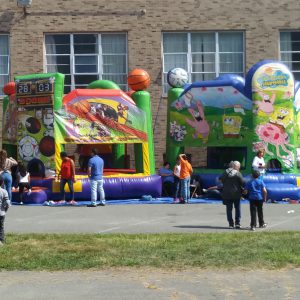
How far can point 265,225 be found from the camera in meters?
16.0

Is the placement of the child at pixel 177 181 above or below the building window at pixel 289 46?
below

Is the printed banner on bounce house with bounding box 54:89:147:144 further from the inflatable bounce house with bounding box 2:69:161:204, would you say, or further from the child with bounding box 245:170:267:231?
the child with bounding box 245:170:267:231

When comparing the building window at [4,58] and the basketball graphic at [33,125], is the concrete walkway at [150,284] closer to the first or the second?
the basketball graphic at [33,125]

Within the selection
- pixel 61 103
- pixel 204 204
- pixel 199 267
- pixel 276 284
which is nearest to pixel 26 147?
pixel 61 103

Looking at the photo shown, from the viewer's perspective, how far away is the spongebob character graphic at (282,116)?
73.5 ft

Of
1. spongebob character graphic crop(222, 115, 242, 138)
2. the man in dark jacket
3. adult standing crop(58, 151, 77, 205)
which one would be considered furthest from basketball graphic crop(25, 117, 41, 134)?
the man in dark jacket

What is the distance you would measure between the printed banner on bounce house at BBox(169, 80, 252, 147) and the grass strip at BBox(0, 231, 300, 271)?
8791 millimetres

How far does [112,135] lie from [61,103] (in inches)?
71.0

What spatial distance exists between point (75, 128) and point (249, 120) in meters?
5.12

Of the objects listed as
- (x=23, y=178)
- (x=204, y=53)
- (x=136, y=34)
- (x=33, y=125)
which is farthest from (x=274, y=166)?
(x=136, y=34)

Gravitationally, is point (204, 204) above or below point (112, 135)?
below

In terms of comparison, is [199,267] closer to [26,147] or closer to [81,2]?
[26,147]

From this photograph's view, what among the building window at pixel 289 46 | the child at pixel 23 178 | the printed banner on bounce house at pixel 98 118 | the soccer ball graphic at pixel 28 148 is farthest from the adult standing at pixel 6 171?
the building window at pixel 289 46

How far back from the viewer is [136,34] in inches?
1120
